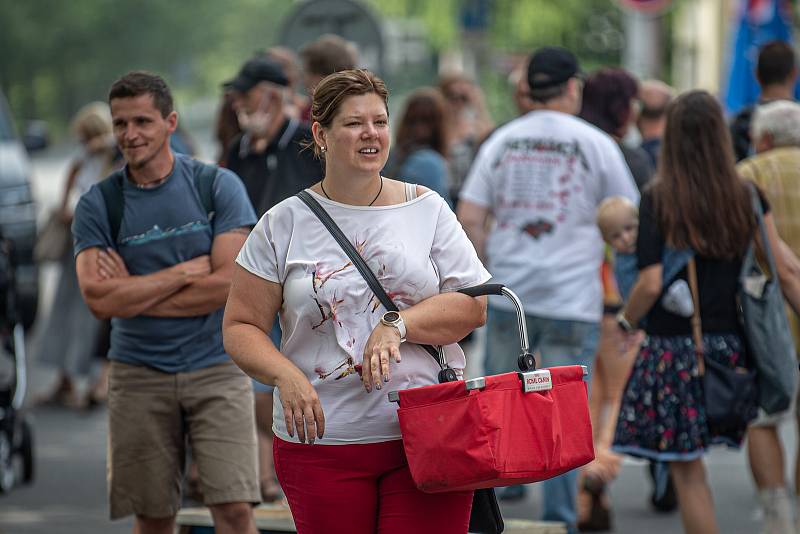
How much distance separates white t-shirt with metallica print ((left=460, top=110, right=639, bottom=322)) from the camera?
7.07m

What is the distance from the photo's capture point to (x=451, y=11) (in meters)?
31.9

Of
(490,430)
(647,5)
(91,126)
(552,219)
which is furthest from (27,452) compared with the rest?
(647,5)

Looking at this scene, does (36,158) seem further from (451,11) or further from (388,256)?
(388,256)

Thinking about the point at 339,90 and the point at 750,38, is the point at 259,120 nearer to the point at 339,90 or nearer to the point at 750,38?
the point at 339,90

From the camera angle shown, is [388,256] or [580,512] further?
[580,512]

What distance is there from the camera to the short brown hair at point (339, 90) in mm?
4305

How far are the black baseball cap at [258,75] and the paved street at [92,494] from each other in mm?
2290

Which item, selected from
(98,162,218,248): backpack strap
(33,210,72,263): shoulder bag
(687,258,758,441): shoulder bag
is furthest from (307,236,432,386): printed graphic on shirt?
(33,210,72,263): shoulder bag

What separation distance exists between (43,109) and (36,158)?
277 inches

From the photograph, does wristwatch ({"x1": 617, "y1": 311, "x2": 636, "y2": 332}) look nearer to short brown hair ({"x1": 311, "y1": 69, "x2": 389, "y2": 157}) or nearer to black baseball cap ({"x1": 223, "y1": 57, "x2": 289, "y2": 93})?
black baseball cap ({"x1": 223, "y1": 57, "x2": 289, "y2": 93})

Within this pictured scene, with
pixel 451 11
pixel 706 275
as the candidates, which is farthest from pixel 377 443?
pixel 451 11

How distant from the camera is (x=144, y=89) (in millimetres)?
5566

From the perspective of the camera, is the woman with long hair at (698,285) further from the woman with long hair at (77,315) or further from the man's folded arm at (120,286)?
the woman with long hair at (77,315)

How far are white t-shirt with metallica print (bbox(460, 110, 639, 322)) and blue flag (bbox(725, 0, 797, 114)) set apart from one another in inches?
206
